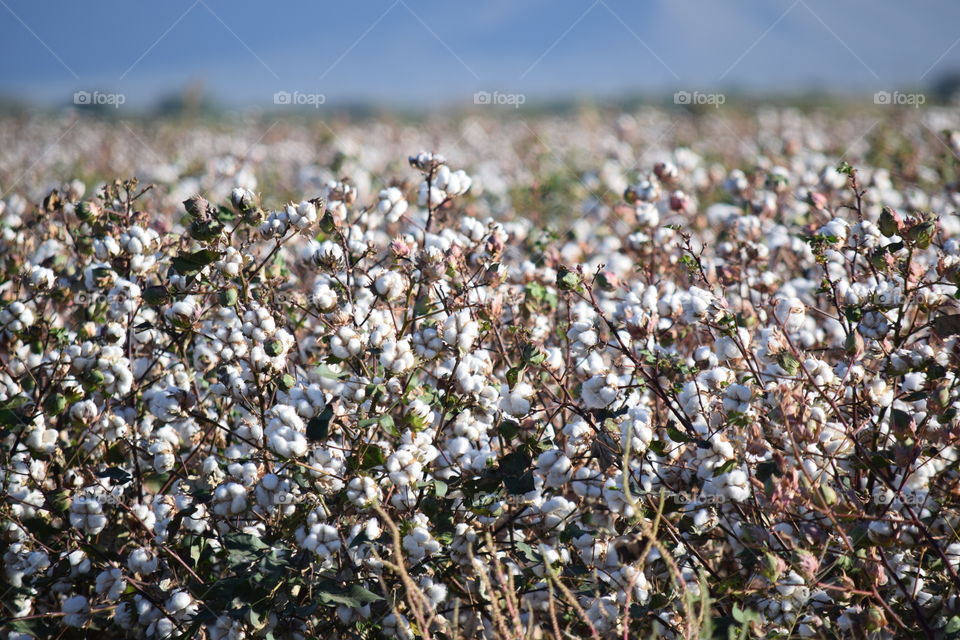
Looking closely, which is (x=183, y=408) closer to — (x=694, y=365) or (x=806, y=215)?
(x=694, y=365)

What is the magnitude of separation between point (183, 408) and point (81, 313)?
30.6 inches

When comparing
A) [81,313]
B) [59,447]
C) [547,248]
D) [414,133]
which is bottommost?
[59,447]

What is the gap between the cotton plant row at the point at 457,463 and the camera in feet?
6.56

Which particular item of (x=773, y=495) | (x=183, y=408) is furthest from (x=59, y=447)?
(x=773, y=495)

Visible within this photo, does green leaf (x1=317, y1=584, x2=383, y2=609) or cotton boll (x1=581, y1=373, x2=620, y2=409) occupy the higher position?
cotton boll (x1=581, y1=373, x2=620, y2=409)

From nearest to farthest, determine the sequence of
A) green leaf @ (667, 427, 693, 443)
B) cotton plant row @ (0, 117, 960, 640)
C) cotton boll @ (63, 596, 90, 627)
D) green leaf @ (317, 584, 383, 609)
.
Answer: green leaf @ (317, 584, 383, 609) < cotton plant row @ (0, 117, 960, 640) < green leaf @ (667, 427, 693, 443) < cotton boll @ (63, 596, 90, 627)

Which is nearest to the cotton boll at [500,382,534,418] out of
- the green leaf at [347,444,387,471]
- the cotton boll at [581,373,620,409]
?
the cotton boll at [581,373,620,409]

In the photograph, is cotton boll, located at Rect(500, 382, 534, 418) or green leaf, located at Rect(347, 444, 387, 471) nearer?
green leaf, located at Rect(347, 444, 387, 471)

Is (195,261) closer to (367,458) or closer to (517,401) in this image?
(367,458)

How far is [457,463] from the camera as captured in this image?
2219 mm

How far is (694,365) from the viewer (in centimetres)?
224

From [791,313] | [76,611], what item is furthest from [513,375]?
[76,611]

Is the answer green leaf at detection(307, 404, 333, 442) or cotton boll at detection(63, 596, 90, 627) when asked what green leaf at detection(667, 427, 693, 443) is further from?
cotton boll at detection(63, 596, 90, 627)

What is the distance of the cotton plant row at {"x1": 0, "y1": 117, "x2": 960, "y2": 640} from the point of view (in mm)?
1998
